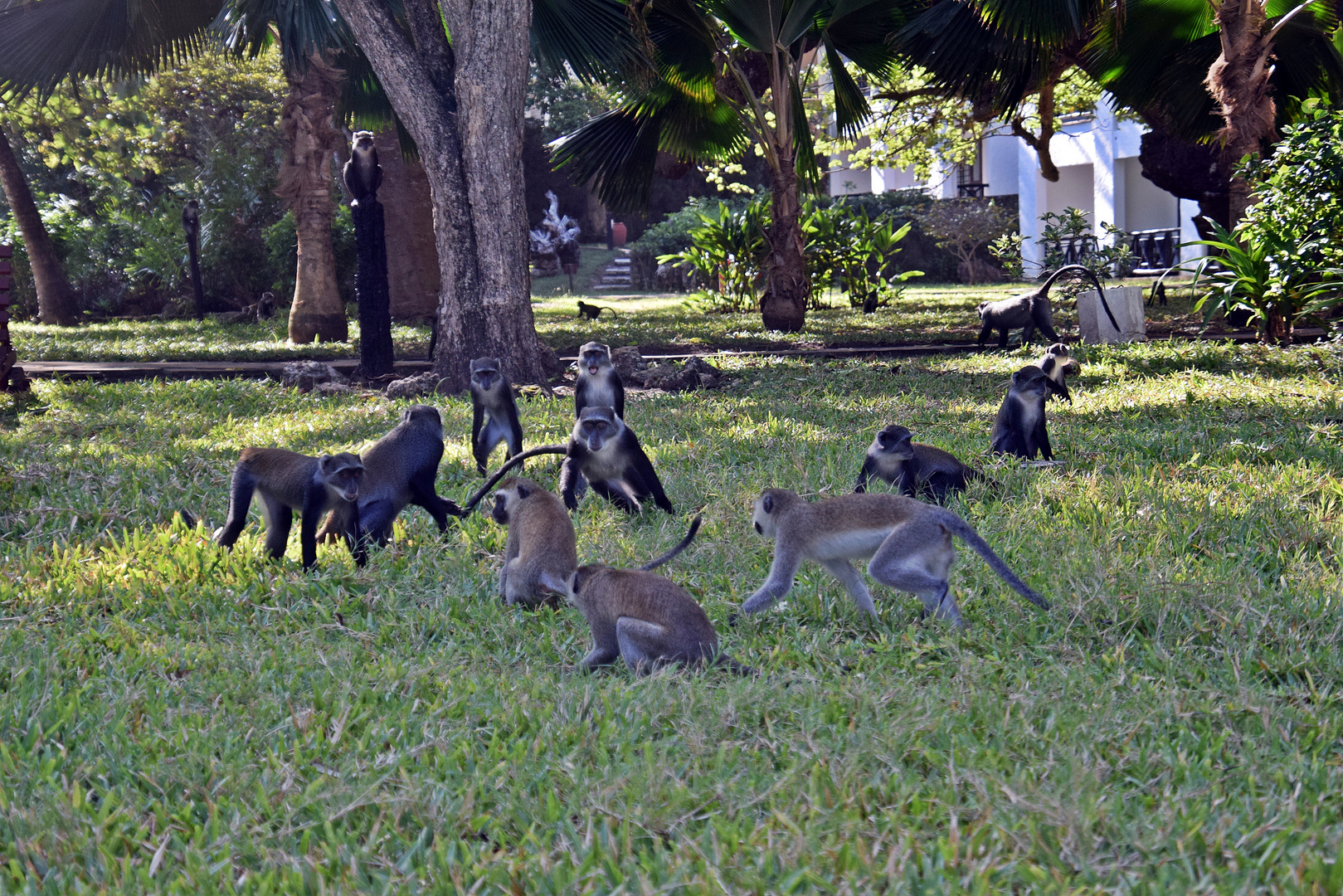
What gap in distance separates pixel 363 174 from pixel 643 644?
28.3 feet

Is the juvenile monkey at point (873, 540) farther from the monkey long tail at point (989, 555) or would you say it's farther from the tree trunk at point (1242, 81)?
the tree trunk at point (1242, 81)

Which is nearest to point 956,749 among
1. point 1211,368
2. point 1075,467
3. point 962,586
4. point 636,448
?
point 962,586

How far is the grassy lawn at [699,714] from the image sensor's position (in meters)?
2.46

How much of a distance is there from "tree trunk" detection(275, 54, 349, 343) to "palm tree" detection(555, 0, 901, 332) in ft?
12.8

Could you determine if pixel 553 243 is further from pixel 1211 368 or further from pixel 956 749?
pixel 956 749

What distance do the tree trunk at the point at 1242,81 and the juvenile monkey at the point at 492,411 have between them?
9246 mm

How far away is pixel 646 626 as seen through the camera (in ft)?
11.3

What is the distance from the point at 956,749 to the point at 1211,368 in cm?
857

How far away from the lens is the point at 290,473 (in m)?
4.70

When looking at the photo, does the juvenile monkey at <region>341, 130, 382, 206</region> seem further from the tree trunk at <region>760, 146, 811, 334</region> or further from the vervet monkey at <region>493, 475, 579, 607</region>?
the vervet monkey at <region>493, 475, 579, 607</region>

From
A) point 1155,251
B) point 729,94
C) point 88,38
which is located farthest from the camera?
point 1155,251

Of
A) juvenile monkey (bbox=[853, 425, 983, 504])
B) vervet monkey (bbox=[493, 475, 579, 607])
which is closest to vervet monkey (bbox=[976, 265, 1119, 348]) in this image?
juvenile monkey (bbox=[853, 425, 983, 504])

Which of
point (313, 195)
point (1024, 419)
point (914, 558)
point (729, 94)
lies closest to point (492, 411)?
point (1024, 419)

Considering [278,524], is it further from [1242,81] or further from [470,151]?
[1242,81]
